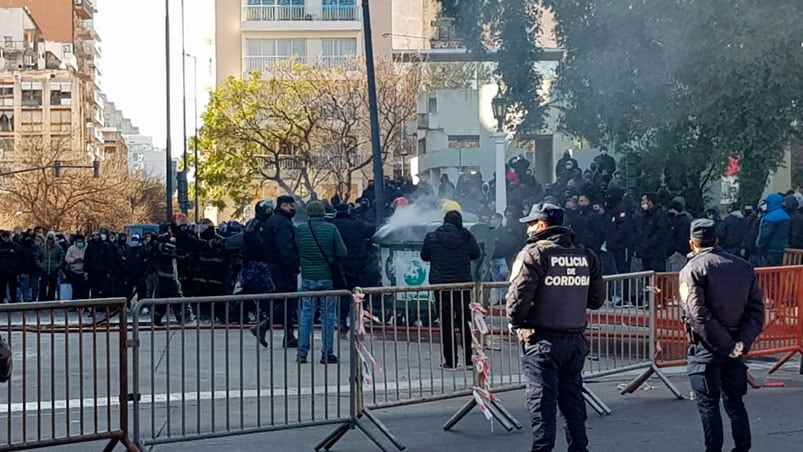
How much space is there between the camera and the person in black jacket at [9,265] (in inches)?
869

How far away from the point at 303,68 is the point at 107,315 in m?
41.4

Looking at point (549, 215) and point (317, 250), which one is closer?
point (549, 215)

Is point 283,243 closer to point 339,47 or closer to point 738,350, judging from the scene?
point 738,350

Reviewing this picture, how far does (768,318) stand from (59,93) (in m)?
82.0

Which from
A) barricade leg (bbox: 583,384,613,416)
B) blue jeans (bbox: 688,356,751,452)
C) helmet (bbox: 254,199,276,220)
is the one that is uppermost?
helmet (bbox: 254,199,276,220)

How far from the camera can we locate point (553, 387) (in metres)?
6.88

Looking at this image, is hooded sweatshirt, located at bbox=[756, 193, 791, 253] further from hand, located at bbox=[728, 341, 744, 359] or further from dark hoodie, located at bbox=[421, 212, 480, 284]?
hand, located at bbox=[728, 341, 744, 359]

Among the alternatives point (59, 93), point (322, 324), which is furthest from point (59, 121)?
point (322, 324)

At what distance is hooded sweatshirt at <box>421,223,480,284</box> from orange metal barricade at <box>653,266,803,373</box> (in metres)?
2.37

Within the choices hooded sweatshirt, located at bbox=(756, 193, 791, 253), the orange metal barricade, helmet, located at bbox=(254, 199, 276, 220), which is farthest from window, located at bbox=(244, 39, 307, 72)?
the orange metal barricade

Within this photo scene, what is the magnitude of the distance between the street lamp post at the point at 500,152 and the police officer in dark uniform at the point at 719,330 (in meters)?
13.6

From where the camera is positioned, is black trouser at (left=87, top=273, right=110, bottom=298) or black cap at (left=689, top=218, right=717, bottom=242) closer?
black cap at (left=689, top=218, right=717, bottom=242)

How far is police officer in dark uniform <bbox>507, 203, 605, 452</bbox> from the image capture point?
6.88 m

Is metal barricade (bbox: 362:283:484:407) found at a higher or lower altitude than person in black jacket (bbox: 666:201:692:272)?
lower
